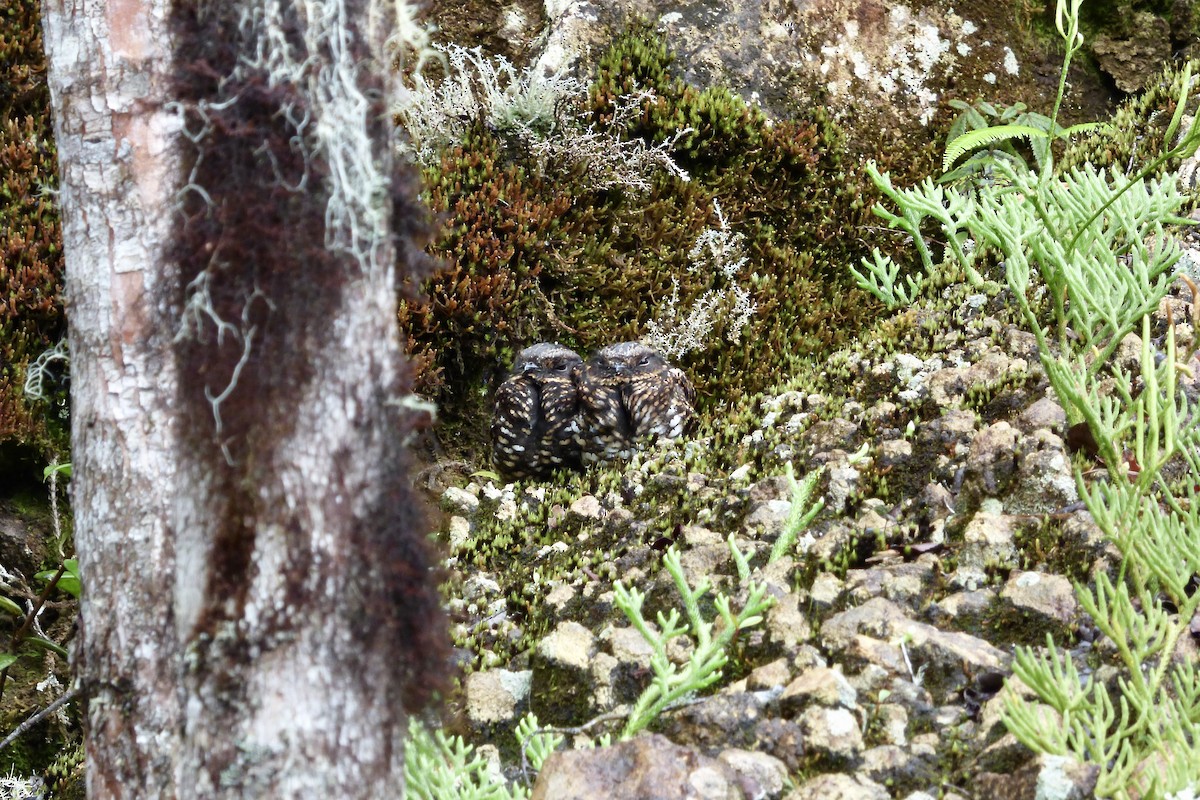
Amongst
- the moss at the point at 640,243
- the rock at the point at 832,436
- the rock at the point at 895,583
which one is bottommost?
the rock at the point at 895,583

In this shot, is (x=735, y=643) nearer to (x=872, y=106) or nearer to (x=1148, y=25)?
(x=872, y=106)

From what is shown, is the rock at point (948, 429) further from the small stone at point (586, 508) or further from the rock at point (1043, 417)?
the small stone at point (586, 508)

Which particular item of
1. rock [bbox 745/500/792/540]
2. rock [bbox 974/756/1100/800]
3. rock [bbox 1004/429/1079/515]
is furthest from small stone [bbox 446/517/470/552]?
rock [bbox 974/756/1100/800]

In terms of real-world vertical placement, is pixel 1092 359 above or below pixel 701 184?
below

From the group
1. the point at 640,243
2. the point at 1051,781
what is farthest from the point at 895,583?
the point at 640,243

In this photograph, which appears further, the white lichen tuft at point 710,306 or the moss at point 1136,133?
the white lichen tuft at point 710,306

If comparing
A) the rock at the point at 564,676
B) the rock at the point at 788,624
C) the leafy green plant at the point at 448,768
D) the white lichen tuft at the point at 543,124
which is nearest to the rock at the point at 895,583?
the rock at the point at 788,624

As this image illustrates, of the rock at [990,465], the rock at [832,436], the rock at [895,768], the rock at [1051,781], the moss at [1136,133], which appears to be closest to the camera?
the rock at [1051,781]

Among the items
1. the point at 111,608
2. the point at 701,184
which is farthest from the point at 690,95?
the point at 111,608
